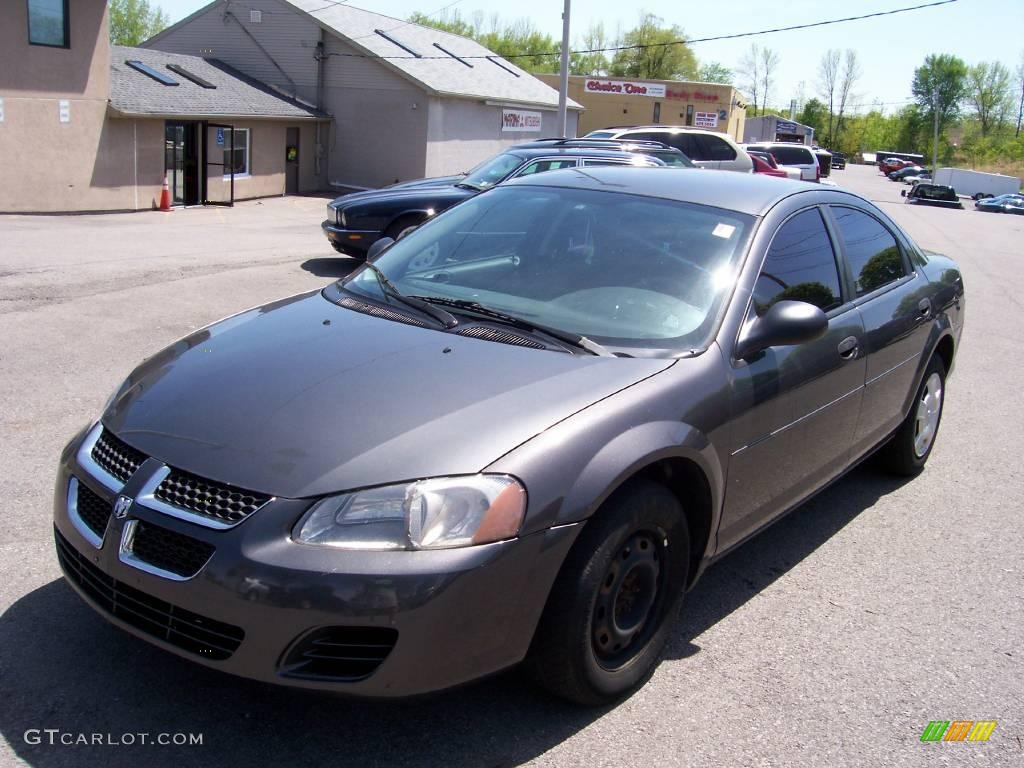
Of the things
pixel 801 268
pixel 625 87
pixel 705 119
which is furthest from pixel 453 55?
pixel 801 268

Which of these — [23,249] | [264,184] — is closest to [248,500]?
[23,249]

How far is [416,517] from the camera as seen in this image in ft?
8.78

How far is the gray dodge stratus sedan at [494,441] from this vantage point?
2.66 metres

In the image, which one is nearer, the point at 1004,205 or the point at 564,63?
the point at 564,63

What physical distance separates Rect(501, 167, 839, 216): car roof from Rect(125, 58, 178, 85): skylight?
21.8m

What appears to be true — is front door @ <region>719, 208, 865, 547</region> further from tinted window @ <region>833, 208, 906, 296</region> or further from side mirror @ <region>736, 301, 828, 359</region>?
tinted window @ <region>833, 208, 906, 296</region>

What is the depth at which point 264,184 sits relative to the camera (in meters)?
26.9

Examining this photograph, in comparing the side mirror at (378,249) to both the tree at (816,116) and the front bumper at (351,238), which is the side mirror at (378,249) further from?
the tree at (816,116)

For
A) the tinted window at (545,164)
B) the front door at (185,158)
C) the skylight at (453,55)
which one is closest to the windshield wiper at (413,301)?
the tinted window at (545,164)

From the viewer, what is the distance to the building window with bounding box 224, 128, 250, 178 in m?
25.4

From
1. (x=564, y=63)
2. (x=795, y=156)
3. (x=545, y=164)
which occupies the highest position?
(x=564, y=63)

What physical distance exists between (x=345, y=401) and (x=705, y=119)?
5842 cm

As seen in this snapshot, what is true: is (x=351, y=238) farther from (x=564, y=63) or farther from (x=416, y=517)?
(x=564, y=63)

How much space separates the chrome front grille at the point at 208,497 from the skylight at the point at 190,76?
25.2m
